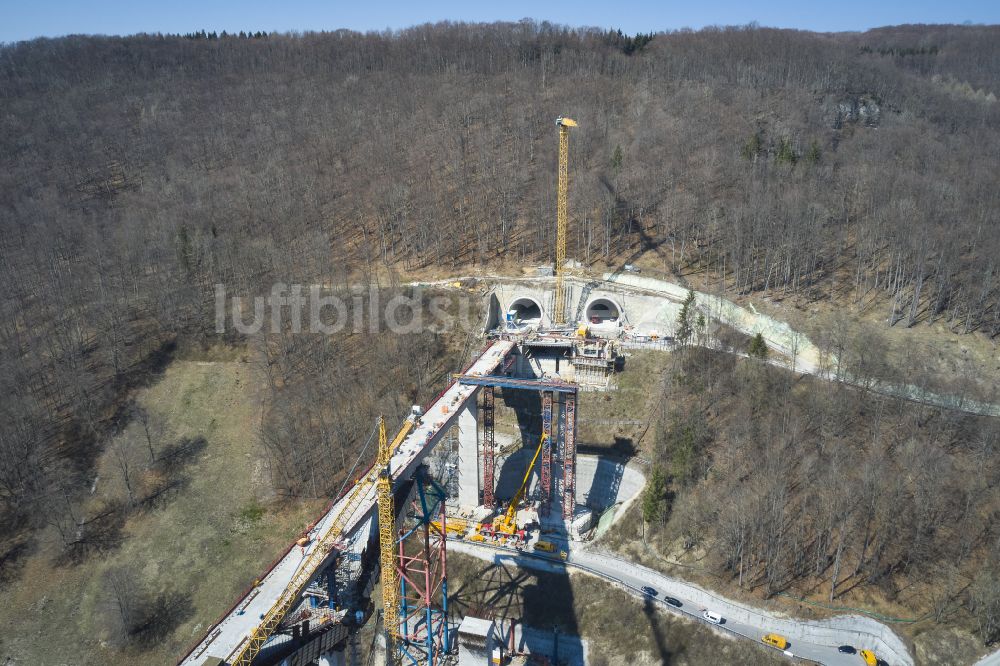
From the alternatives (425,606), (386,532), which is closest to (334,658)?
(386,532)

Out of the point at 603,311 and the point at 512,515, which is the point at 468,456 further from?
the point at 603,311

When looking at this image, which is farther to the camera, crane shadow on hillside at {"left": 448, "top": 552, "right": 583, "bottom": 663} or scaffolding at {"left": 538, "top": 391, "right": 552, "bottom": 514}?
scaffolding at {"left": 538, "top": 391, "right": 552, "bottom": 514}

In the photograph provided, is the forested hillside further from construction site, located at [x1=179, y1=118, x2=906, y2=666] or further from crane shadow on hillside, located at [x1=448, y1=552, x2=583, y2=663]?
crane shadow on hillside, located at [x1=448, y1=552, x2=583, y2=663]

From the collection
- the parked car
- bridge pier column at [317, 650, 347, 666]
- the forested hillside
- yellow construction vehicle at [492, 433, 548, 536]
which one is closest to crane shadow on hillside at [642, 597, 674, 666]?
the parked car

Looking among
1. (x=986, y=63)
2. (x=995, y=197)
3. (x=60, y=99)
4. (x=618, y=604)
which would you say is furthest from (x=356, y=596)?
(x=986, y=63)

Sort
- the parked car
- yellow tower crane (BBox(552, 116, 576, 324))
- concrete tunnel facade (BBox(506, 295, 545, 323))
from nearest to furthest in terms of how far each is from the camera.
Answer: the parked car → yellow tower crane (BBox(552, 116, 576, 324)) → concrete tunnel facade (BBox(506, 295, 545, 323))

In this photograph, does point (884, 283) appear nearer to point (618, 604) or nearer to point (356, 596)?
point (618, 604)
